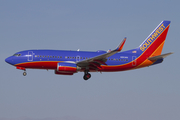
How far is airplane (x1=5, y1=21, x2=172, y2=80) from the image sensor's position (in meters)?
51.2

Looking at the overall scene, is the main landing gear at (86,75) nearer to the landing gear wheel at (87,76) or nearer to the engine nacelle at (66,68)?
the landing gear wheel at (87,76)

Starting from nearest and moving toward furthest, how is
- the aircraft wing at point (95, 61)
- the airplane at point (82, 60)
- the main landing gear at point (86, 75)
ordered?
the aircraft wing at point (95, 61) < the airplane at point (82, 60) < the main landing gear at point (86, 75)


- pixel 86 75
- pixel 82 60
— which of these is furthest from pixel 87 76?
pixel 82 60

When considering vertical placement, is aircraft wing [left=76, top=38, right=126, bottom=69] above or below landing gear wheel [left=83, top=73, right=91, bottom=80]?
above

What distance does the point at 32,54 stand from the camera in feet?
171

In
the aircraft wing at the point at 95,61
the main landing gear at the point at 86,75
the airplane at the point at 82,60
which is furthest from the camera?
the main landing gear at the point at 86,75

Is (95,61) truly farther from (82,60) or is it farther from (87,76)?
(87,76)

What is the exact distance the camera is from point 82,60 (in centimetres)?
5184

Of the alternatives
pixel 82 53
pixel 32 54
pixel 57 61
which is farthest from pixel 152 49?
pixel 32 54

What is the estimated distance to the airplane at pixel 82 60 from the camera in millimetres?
51188

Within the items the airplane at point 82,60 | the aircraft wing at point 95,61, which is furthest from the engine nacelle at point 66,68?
the aircraft wing at point 95,61

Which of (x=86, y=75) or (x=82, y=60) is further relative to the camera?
(x=86, y=75)

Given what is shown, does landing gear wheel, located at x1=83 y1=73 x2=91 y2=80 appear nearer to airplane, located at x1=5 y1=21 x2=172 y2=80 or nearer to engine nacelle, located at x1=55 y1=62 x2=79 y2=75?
airplane, located at x1=5 y1=21 x2=172 y2=80

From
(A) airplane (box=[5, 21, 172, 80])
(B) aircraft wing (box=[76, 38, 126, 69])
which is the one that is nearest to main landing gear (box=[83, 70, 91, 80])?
(A) airplane (box=[5, 21, 172, 80])
